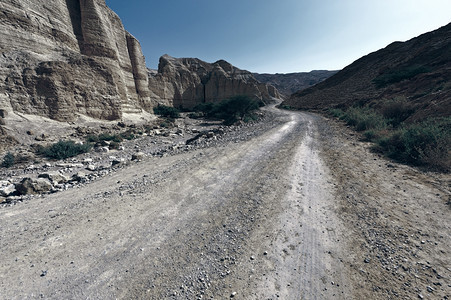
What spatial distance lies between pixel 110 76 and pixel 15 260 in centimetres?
1969

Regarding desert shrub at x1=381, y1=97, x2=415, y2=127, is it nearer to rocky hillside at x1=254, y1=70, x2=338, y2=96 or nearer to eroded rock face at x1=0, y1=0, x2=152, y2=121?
eroded rock face at x1=0, y1=0, x2=152, y2=121

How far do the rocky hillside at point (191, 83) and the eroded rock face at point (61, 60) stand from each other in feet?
42.8

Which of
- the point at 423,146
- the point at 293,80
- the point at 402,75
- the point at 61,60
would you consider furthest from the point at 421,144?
the point at 293,80

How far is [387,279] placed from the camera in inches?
83.9

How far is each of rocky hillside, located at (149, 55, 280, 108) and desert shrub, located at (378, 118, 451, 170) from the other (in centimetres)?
3400

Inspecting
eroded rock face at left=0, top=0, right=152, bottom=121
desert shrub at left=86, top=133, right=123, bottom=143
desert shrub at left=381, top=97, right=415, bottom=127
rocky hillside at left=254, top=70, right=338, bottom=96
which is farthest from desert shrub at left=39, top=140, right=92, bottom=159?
rocky hillside at left=254, top=70, right=338, bottom=96

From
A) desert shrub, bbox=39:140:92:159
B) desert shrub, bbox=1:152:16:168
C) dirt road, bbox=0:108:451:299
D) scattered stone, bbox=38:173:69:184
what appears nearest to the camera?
dirt road, bbox=0:108:451:299

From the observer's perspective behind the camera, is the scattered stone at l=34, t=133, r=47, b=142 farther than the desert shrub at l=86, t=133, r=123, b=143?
No

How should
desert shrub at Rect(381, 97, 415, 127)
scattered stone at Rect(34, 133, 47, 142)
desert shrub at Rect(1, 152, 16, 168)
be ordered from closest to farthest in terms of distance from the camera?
desert shrub at Rect(1, 152, 16, 168) < scattered stone at Rect(34, 133, 47, 142) < desert shrub at Rect(381, 97, 415, 127)

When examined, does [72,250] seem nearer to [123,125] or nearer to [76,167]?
[76,167]

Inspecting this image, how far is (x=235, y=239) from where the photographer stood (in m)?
2.86

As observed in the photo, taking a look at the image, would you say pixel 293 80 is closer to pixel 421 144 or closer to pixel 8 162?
pixel 421 144

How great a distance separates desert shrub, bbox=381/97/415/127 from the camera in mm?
11047

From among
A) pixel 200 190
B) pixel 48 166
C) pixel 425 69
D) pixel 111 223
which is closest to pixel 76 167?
pixel 48 166
